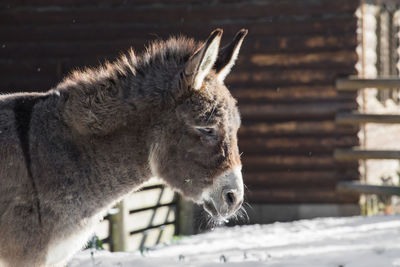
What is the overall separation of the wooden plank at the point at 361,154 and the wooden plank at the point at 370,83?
3.09 feet

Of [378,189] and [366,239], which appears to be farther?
[378,189]

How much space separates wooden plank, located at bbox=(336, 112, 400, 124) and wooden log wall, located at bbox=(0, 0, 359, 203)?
19 centimetres

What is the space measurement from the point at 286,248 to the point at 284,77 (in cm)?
389

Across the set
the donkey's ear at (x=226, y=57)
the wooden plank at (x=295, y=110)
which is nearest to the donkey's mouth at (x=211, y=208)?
the donkey's ear at (x=226, y=57)

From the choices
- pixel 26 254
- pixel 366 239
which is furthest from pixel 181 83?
pixel 366 239

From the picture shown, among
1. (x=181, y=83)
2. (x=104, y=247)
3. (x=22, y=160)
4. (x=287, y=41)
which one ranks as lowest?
(x=104, y=247)

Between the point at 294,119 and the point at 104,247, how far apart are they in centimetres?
432

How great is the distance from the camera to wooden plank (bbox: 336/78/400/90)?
939 cm

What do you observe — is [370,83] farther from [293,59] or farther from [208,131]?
[208,131]

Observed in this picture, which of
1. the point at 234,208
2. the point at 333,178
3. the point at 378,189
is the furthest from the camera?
the point at 333,178

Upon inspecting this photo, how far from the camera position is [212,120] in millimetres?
3738

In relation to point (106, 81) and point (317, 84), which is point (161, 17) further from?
point (106, 81)

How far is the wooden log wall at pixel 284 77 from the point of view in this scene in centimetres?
991

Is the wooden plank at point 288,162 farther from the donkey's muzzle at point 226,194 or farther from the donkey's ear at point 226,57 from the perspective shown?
the donkey's muzzle at point 226,194
